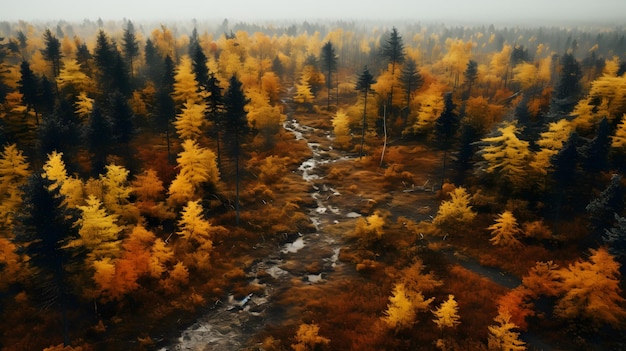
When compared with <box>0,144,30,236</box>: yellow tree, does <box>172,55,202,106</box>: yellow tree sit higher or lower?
higher

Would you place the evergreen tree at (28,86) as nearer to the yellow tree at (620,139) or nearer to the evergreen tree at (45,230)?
the evergreen tree at (45,230)

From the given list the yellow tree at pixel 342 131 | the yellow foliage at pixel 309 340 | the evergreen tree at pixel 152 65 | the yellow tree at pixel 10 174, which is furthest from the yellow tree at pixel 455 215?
the evergreen tree at pixel 152 65

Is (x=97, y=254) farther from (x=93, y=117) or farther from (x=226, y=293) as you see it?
(x=93, y=117)

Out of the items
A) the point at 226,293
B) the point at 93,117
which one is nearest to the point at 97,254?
the point at 226,293

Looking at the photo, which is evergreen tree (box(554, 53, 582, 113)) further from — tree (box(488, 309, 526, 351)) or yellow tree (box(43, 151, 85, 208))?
yellow tree (box(43, 151, 85, 208))

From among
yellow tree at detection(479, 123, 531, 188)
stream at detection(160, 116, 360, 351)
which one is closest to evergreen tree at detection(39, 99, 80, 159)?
stream at detection(160, 116, 360, 351)

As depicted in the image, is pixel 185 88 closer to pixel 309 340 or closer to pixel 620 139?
pixel 309 340
